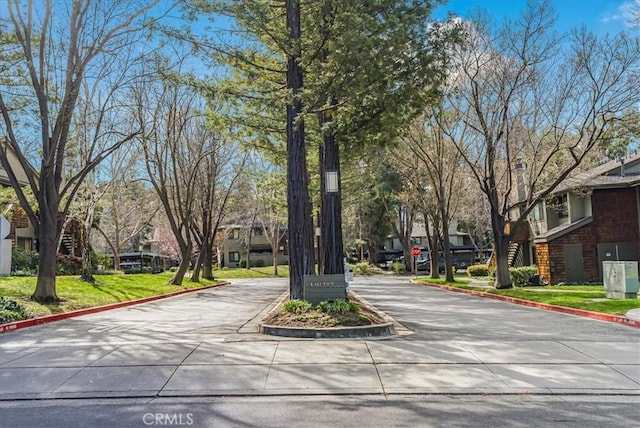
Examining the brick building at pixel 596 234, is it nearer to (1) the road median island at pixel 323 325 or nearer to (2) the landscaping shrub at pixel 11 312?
(1) the road median island at pixel 323 325

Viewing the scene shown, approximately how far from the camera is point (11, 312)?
12.6 metres

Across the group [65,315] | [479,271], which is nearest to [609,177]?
[479,271]

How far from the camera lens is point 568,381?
23.2 feet

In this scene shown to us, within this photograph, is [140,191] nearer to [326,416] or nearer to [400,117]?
[400,117]

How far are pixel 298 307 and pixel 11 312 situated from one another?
6.92 m

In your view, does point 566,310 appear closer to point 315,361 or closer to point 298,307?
point 298,307

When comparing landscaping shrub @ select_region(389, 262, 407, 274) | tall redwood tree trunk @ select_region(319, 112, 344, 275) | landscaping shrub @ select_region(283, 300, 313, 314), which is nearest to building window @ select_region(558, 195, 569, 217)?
tall redwood tree trunk @ select_region(319, 112, 344, 275)

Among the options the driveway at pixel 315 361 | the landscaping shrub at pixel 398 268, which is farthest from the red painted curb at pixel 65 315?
the landscaping shrub at pixel 398 268

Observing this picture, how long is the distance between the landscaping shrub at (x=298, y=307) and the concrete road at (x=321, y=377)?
984 millimetres

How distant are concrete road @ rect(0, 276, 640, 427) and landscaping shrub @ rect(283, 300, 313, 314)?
3.23ft

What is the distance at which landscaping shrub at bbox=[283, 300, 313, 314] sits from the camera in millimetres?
11478

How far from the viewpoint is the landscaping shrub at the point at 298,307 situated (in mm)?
11478

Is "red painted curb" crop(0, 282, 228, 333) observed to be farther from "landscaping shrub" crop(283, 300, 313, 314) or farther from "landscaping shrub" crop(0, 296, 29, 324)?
"landscaping shrub" crop(283, 300, 313, 314)

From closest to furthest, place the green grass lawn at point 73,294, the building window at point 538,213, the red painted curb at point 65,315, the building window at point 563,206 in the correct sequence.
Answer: the red painted curb at point 65,315 → the green grass lawn at point 73,294 → the building window at point 563,206 → the building window at point 538,213
